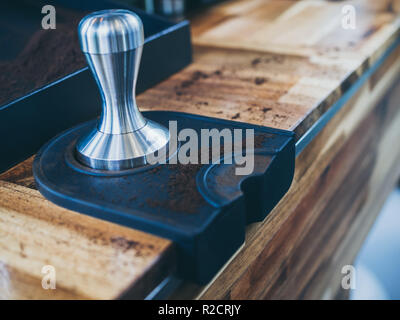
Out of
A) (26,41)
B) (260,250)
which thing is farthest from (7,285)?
(26,41)

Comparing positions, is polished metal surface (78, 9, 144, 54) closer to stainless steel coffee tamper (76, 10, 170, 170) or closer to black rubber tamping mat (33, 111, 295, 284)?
stainless steel coffee tamper (76, 10, 170, 170)

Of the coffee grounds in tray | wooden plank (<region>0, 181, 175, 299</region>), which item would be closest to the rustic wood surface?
wooden plank (<region>0, 181, 175, 299</region>)

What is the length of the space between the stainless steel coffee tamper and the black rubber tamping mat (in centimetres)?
2

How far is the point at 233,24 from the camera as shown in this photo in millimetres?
1358

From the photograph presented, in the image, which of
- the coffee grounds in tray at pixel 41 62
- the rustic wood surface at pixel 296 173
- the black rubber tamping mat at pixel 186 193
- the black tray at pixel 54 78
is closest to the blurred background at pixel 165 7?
the rustic wood surface at pixel 296 173

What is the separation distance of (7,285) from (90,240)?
0.09 m

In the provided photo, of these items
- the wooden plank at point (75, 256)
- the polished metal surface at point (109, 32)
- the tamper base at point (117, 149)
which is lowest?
the wooden plank at point (75, 256)

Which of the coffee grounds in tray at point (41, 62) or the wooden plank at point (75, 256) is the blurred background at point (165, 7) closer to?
the coffee grounds in tray at point (41, 62)

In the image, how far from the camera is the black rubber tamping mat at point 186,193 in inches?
19.2

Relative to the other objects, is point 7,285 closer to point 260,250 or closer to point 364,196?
point 260,250

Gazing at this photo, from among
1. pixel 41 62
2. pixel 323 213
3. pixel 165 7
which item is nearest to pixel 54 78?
pixel 41 62

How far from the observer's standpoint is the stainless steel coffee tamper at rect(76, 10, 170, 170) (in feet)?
1.77

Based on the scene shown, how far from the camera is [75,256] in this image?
1.55 feet
